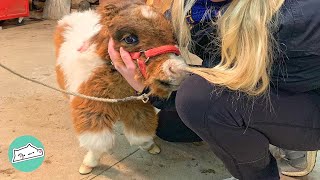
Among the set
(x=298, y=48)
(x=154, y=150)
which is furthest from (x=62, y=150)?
(x=298, y=48)

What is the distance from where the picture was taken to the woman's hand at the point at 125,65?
Answer: 1385mm

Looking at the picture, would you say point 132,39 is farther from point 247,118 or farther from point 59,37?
point 59,37

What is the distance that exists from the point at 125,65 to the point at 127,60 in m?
0.02

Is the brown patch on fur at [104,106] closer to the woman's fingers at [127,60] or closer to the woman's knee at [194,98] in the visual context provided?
the woman's fingers at [127,60]

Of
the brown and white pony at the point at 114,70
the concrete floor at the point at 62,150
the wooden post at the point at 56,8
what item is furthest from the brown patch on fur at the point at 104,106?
the wooden post at the point at 56,8

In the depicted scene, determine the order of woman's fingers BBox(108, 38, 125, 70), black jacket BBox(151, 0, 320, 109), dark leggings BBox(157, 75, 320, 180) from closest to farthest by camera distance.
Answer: black jacket BBox(151, 0, 320, 109) → dark leggings BBox(157, 75, 320, 180) → woman's fingers BBox(108, 38, 125, 70)

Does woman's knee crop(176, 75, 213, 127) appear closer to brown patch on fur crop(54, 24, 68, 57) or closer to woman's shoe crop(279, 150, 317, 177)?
woman's shoe crop(279, 150, 317, 177)

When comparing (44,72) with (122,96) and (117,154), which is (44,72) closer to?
(117,154)

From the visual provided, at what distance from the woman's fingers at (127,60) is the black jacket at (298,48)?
0.25 m

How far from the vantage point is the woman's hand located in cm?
138

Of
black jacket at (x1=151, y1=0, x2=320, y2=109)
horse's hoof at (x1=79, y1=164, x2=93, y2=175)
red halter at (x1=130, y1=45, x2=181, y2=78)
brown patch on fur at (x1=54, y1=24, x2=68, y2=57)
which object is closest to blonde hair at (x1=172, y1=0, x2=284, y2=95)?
Answer: black jacket at (x1=151, y1=0, x2=320, y2=109)

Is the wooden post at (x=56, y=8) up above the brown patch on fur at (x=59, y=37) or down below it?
below

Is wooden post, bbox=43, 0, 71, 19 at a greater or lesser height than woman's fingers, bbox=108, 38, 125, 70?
lesser

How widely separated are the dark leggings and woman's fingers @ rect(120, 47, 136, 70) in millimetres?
166
